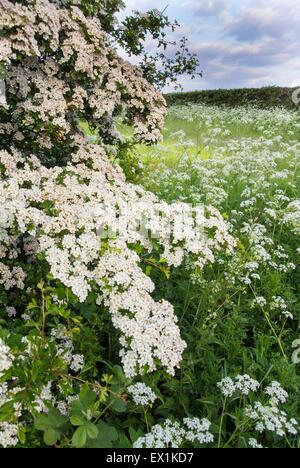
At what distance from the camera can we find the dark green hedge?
82.0 ft

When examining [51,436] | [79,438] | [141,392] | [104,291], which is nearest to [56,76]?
[104,291]

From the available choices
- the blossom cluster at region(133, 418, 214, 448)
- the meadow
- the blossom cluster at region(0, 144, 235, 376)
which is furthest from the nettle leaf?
the meadow

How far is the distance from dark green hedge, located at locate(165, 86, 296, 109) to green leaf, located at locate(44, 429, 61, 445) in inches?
906

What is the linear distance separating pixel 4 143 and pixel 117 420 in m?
3.48

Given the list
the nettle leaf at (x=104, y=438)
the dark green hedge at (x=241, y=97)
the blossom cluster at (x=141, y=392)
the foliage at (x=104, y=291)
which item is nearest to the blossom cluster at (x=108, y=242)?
the foliage at (x=104, y=291)

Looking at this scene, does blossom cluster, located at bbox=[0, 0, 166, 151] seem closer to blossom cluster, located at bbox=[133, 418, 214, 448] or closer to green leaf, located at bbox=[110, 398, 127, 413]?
green leaf, located at bbox=[110, 398, 127, 413]

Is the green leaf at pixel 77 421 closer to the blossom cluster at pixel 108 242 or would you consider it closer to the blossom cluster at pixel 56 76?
the blossom cluster at pixel 108 242

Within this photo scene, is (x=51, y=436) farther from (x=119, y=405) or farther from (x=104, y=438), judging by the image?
(x=119, y=405)

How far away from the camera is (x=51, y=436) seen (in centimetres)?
255

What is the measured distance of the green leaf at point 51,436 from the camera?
8.29 feet

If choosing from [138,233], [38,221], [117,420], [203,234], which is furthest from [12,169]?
[117,420]

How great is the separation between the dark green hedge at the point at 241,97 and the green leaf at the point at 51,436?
23021mm

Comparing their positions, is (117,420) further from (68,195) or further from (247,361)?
(68,195)

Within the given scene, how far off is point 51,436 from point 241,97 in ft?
91.4
